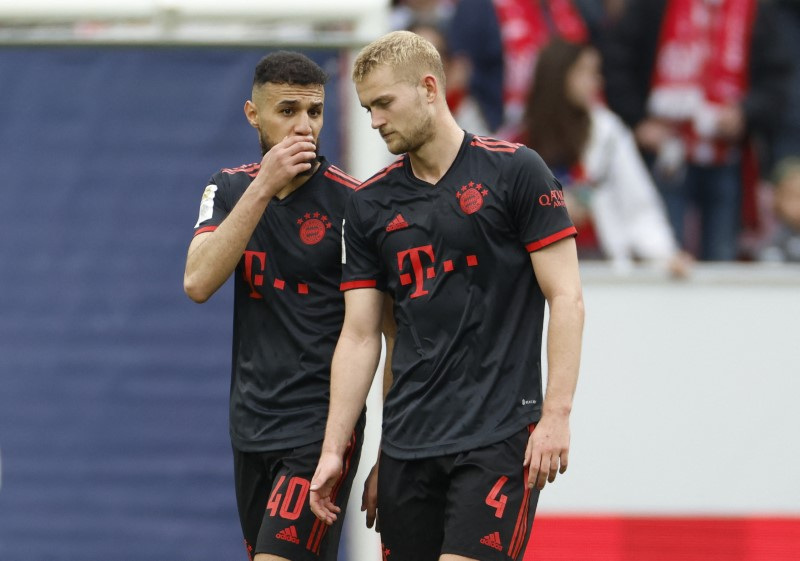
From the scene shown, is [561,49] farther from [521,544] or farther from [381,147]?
[521,544]

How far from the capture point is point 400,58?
13.1 ft

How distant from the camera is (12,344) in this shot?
5492mm

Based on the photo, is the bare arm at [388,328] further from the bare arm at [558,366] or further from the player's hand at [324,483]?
the bare arm at [558,366]

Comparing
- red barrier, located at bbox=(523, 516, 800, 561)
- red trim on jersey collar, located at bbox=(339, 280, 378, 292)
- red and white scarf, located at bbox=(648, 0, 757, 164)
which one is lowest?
red barrier, located at bbox=(523, 516, 800, 561)

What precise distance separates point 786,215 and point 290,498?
3.40m

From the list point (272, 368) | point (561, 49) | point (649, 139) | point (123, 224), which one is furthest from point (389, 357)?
point (649, 139)

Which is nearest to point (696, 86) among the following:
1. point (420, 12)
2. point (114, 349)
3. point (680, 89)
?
point (680, 89)

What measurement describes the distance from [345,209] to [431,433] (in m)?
0.79

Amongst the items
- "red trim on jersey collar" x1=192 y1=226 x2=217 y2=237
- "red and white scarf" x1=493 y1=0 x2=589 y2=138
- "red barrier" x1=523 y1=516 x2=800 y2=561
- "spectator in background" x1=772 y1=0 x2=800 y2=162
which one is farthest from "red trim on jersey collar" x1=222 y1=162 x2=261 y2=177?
"spectator in background" x1=772 y1=0 x2=800 y2=162

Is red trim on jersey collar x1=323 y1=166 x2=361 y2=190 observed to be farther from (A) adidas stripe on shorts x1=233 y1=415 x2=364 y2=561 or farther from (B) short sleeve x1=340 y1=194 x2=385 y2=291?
(A) adidas stripe on shorts x1=233 y1=415 x2=364 y2=561

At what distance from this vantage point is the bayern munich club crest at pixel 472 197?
4012 mm

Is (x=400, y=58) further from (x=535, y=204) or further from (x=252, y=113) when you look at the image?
(x=252, y=113)

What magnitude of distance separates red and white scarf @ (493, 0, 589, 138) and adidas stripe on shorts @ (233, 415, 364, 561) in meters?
3.02

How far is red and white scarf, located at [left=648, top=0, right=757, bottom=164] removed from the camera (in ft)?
23.1
